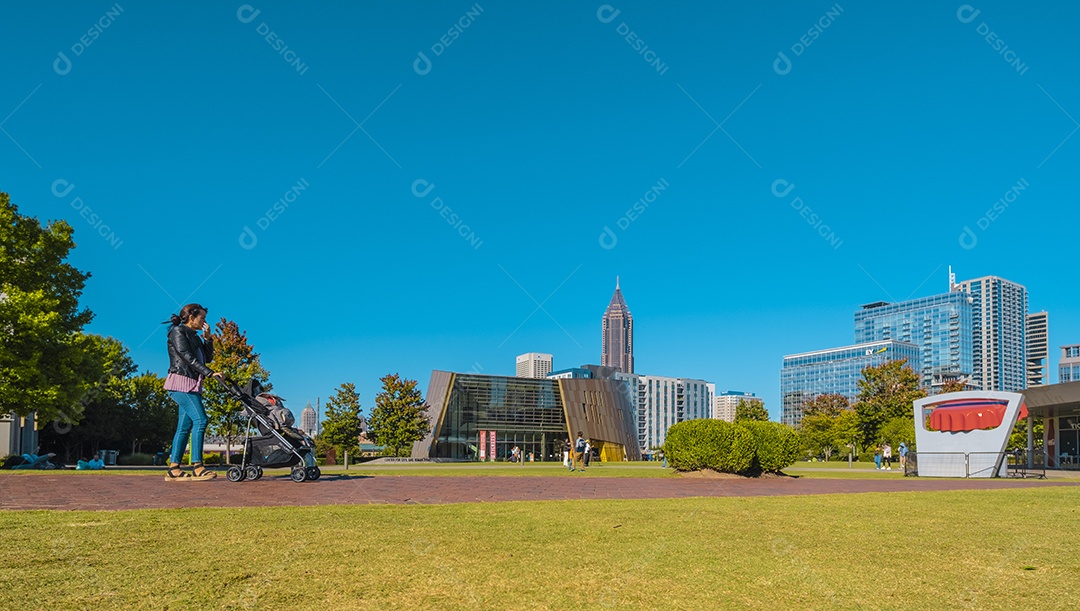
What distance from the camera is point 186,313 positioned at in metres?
12.5

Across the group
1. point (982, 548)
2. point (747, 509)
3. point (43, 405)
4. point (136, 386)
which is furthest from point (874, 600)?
point (136, 386)

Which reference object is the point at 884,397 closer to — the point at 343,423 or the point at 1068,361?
the point at 343,423

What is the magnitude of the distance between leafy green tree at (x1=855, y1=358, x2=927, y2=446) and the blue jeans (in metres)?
50.8

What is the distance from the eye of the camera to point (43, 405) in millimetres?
21750

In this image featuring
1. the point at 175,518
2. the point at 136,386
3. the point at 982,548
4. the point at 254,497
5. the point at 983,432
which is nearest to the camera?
the point at 982,548

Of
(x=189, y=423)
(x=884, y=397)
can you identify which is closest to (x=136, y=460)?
(x=189, y=423)

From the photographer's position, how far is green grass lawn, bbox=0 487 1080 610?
4.28 metres

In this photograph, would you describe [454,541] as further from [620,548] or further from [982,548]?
[982,548]

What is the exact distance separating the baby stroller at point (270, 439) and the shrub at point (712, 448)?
12990 millimetres

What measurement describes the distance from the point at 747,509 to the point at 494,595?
5.96 meters

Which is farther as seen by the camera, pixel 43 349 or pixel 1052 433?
pixel 1052 433

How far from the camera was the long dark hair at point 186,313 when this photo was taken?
1240 cm

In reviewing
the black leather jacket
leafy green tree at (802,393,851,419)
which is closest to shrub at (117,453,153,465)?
the black leather jacket

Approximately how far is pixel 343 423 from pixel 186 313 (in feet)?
148
